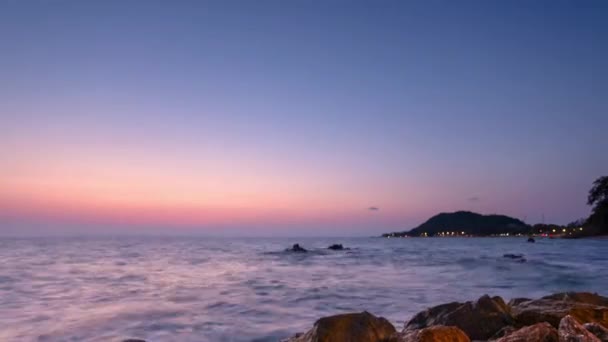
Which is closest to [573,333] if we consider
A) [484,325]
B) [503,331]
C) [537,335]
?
[537,335]

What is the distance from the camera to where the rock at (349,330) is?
230 inches

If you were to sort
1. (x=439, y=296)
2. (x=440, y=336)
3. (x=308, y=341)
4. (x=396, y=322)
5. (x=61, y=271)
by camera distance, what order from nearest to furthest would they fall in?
(x=440, y=336) → (x=308, y=341) → (x=396, y=322) → (x=439, y=296) → (x=61, y=271)

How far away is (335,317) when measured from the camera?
6082 millimetres

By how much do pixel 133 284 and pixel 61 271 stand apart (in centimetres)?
943

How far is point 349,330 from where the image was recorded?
19.4 ft

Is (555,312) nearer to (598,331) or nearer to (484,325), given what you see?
(484,325)

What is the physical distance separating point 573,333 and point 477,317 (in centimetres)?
238

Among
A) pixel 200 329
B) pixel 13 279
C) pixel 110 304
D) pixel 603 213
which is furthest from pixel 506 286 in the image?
pixel 603 213

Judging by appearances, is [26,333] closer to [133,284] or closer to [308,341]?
[308,341]

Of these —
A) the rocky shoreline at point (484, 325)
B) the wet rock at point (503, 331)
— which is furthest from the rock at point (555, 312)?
the wet rock at point (503, 331)

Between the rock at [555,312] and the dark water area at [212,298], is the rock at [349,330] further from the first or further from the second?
the dark water area at [212,298]

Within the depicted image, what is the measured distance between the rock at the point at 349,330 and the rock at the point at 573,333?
6.67 feet

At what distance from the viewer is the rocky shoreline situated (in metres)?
4.84

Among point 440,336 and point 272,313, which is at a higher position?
point 440,336
